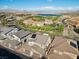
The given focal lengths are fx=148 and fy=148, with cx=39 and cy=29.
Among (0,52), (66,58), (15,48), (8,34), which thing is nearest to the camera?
(66,58)

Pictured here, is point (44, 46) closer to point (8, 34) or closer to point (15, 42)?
point (15, 42)

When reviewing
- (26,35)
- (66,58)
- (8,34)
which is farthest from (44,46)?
(8,34)

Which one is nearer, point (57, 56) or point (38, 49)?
point (57, 56)

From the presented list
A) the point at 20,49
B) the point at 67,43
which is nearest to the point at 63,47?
the point at 67,43

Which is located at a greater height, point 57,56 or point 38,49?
point 38,49

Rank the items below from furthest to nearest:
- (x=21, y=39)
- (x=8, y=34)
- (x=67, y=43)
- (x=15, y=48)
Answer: (x=8, y=34), (x=21, y=39), (x=15, y=48), (x=67, y=43)

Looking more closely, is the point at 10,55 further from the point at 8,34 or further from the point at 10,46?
A: the point at 8,34

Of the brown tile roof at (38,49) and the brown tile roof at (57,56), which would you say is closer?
the brown tile roof at (57,56)

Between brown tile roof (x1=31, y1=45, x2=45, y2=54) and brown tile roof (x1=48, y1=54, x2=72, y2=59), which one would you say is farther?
brown tile roof (x1=31, y1=45, x2=45, y2=54)

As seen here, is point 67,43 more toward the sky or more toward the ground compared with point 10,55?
more toward the sky

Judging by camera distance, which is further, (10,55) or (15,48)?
(15,48)
